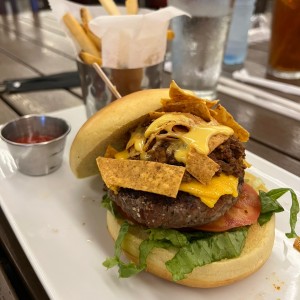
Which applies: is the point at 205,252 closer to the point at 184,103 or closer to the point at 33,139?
the point at 184,103

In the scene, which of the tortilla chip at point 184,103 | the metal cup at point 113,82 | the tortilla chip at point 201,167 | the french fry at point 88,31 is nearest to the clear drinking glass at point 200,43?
the metal cup at point 113,82

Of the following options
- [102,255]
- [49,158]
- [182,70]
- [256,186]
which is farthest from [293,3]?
[102,255]

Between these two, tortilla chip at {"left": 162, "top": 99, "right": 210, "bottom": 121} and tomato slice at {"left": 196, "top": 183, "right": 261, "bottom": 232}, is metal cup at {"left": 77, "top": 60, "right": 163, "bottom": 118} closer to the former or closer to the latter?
tortilla chip at {"left": 162, "top": 99, "right": 210, "bottom": 121}

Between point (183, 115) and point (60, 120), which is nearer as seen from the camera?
point (183, 115)

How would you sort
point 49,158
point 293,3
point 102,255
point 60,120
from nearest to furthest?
point 102,255, point 49,158, point 60,120, point 293,3

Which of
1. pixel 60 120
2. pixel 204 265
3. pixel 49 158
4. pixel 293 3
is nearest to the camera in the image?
pixel 204 265

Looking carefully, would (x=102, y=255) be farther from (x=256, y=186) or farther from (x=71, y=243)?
(x=256, y=186)

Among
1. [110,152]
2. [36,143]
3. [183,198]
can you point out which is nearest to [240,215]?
[183,198]
